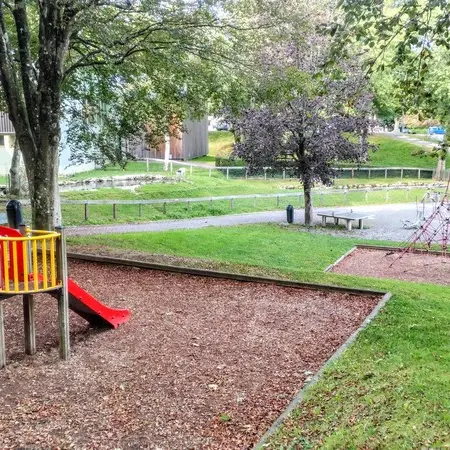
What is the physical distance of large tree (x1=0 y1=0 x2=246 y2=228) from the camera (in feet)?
26.6

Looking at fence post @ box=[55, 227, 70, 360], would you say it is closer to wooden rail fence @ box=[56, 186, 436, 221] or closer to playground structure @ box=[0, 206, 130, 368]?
playground structure @ box=[0, 206, 130, 368]

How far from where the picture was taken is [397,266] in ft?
38.1

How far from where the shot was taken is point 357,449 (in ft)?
10.8

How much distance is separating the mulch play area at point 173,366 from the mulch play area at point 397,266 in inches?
153

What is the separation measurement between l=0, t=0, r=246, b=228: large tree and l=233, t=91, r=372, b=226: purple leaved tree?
6919 millimetres

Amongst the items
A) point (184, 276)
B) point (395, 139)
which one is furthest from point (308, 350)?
point (395, 139)

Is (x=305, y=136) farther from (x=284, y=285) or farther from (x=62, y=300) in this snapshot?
(x=62, y=300)

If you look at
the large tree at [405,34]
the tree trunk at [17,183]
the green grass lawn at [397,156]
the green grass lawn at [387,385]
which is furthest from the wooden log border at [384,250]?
the green grass lawn at [397,156]

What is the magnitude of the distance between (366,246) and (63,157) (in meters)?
17.2

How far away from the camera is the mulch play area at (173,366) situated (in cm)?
390

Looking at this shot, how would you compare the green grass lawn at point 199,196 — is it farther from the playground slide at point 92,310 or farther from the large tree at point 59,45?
the playground slide at point 92,310

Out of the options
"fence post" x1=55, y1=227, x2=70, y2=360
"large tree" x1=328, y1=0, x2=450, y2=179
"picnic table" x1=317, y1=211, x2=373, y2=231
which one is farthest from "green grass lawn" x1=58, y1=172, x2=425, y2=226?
"large tree" x1=328, y1=0, x2=450, y2=179

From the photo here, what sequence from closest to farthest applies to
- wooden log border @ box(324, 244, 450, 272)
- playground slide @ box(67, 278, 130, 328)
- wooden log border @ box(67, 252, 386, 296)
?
playground slide @ box(67, 278, 130, 328)
wooden log border @ box(67, 252, 386, 296)
wooden log border @ box(324, 244, 450, 272)

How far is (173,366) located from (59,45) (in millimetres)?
5770
